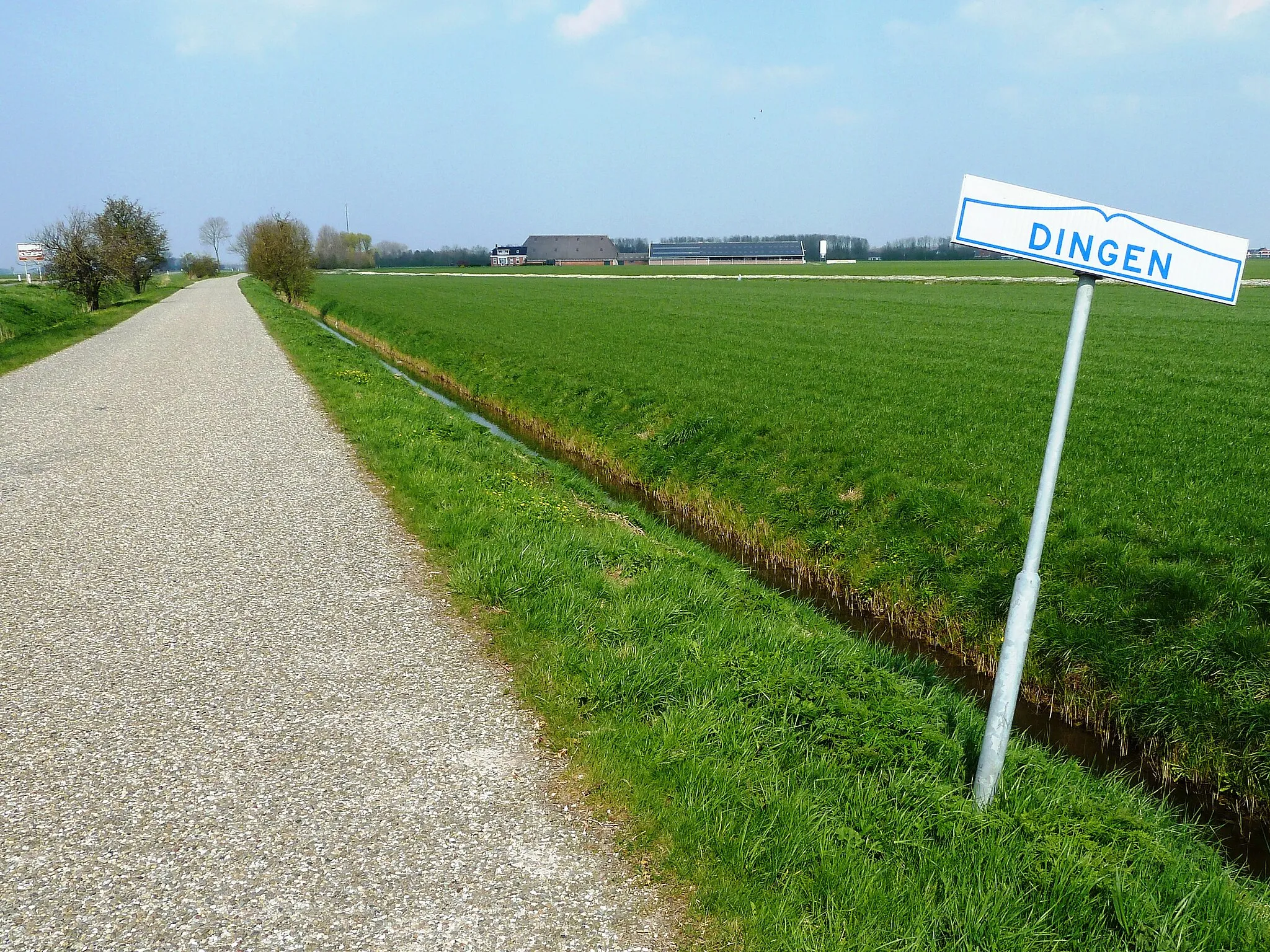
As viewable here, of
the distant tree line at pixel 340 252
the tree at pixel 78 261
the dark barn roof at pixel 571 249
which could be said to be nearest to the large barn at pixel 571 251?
the dark barn roof at pixel 571 249

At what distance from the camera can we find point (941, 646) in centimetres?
779

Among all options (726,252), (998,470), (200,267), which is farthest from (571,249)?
(998,470)

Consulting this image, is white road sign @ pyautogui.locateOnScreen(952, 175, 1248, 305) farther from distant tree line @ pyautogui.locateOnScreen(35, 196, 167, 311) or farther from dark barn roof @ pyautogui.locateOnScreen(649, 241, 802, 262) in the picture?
dark barn roof @ pyautogui.locateOnScreen(649, 241, 802, 262)

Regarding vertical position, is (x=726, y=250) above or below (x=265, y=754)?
above

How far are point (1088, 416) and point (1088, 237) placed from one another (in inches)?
416

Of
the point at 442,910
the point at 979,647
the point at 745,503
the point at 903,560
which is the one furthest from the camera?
the point at 745,503

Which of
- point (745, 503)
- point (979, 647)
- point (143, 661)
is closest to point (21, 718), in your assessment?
point (143, 661)

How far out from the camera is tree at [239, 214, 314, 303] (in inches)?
2073

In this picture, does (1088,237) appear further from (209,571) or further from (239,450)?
(239,450)

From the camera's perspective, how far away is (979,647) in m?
7.42

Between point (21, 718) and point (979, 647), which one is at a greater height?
point (21, 718)

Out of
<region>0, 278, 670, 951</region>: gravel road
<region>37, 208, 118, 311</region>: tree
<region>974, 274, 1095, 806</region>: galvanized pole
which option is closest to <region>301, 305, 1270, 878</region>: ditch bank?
<region>974, 274, 1095, 806</region>: galvanized pole

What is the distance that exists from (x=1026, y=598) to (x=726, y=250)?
17225 centimetres

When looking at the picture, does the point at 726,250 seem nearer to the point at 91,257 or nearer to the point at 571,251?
the point at 571,251
